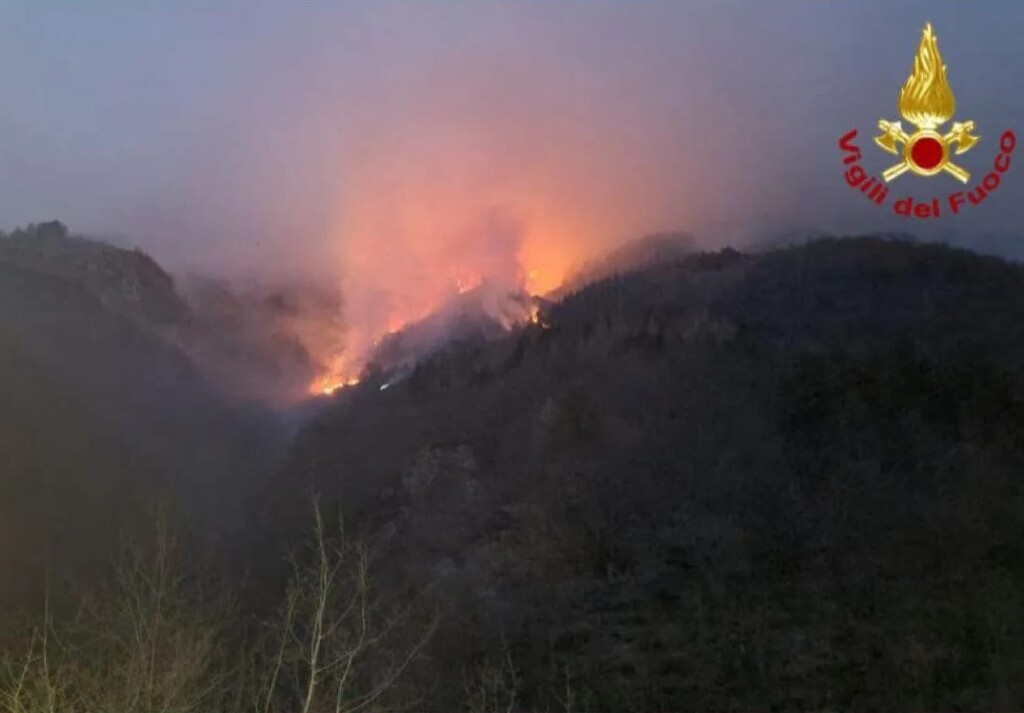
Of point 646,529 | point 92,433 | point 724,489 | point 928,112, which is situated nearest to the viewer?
point 928,112

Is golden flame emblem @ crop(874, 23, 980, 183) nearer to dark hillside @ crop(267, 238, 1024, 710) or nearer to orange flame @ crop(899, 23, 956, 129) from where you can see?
orange flame @ crop(899, 23, 956, 129)

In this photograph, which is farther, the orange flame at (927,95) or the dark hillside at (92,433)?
the dark hillside at (92,433)

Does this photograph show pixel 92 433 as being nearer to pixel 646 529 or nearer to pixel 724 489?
pixel 646 529

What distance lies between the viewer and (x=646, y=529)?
54656 mm

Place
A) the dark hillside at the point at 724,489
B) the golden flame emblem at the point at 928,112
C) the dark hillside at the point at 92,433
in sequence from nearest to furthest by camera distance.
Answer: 1. the golden flame emblem at the point at 928,112
2. the dark hillside at the point at 724,489
3. the dark hillside at the point at 92,433

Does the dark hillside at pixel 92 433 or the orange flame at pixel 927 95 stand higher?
the dark hillside at pixel 92 433

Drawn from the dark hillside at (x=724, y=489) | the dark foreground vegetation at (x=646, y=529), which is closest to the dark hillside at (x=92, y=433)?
the dark foreground vegetation at (x=646, y=529)

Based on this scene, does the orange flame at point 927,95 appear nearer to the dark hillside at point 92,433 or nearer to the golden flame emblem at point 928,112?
the golden flame emblem at point 928,112

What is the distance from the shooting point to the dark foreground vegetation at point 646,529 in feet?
111

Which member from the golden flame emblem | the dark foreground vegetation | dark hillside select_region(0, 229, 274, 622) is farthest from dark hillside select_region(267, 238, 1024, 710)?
the golden flame emblem

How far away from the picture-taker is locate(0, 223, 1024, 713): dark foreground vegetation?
3384 centimetres

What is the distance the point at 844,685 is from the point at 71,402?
58.8 metres

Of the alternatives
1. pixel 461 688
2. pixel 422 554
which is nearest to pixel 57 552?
pixel 422 554

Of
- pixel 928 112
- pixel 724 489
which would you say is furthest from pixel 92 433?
pixel 928 112
